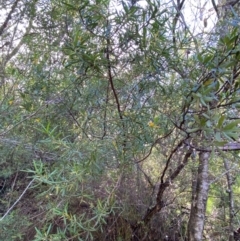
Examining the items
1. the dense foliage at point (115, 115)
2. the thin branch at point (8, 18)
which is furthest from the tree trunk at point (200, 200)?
the thin branch at point (8, 18)

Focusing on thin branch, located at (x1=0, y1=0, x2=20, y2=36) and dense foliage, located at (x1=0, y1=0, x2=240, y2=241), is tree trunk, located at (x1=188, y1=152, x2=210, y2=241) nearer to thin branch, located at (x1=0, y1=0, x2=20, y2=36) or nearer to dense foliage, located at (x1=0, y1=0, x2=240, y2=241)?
dense foliage, located at (x1=0, y1=0, x2=240, y2=241)

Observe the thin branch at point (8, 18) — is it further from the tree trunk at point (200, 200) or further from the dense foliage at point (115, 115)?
the tree trunk at point (200, 200)

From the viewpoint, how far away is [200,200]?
142 cm

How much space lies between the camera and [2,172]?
132 centimetres

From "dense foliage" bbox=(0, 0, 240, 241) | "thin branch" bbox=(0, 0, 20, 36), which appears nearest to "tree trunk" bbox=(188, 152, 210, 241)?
"dense foliage" bbox=(0, 0, 240, 241)

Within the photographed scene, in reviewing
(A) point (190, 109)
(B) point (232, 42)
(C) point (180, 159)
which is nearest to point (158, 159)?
(C) point (180, 159)

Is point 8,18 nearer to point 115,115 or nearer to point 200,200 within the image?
point 115,115

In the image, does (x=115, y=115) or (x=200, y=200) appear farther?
(x=200, y=200)

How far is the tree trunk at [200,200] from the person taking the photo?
4.57 ft

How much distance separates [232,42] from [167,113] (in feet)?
1.25

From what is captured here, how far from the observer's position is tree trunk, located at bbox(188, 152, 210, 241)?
4.57 ft

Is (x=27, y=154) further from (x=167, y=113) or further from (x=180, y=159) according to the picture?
(x=180, y=159)

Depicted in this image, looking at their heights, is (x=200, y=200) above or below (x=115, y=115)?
below

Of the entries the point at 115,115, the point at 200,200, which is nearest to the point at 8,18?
the point at 115,115
